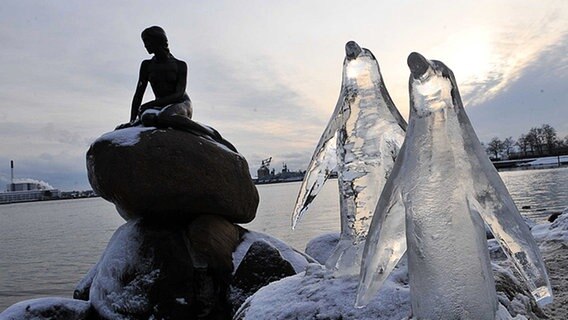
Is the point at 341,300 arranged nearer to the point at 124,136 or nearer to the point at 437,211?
the point at 437,211

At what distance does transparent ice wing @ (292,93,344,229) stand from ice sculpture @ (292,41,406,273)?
0.29 ft

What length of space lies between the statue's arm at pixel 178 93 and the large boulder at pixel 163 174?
2.94ft

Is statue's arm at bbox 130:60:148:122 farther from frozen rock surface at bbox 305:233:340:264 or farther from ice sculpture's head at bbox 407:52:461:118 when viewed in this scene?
ice sculpture's head at bbox 407:52:461:118

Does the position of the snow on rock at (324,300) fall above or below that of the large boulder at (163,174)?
below

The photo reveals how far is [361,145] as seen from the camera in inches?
105

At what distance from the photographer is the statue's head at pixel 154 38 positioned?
26.9ft

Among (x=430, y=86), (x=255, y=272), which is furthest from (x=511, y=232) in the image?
(x=255, y=272)

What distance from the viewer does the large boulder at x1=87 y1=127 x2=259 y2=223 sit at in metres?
6.74

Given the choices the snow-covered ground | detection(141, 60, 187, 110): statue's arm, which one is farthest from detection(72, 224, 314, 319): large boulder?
the snow-covered ground

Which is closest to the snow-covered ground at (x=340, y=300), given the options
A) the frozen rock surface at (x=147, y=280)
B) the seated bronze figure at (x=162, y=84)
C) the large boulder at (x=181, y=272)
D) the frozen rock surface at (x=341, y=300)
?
the frozen rock surface at (x=341, y=300)

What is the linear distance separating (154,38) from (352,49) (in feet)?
20.7

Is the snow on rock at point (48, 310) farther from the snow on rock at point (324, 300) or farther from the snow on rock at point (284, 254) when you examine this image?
the snow on rock at point (324, 300)

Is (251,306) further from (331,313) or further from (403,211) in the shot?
(403,211)

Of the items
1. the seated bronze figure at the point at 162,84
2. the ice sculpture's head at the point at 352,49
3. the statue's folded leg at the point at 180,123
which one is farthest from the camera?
the seated bronze figure at the point at 162,84
